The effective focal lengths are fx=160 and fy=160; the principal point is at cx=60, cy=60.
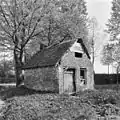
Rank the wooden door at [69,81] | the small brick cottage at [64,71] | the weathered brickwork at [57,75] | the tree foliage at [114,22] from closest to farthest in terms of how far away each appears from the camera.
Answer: the weathered brickwork at [57,75] → the small brick cottage at [64,71] → the wooden door at [69,81] → the tree foliage at [114,22]

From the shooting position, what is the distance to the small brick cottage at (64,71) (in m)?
14.7

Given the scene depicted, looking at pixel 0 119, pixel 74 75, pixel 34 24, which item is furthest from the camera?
pixel 34 24

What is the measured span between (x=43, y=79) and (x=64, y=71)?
233cm

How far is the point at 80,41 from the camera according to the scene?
17062mm

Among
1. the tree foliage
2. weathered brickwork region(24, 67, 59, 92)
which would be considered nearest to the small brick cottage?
weathered brickwork region(24, 67, 59, 92)

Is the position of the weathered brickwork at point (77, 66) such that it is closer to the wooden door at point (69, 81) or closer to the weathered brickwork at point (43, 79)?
the wooden door at point (69, 81)

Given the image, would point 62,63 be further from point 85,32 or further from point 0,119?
point 85,32

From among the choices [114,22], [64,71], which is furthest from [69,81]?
[114,22]

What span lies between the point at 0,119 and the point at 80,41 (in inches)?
459

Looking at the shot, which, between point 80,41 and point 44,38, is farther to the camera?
point 44,38

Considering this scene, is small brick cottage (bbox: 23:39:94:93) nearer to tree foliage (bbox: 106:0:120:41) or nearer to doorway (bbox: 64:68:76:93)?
doorway (bbox: 64:68:76:93)

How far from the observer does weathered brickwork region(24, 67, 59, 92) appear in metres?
14.7

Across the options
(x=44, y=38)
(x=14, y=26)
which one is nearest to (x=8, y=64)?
(x=44, y=38)

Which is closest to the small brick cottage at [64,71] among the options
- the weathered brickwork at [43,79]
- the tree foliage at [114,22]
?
the weathered brickwork at [43,79]
